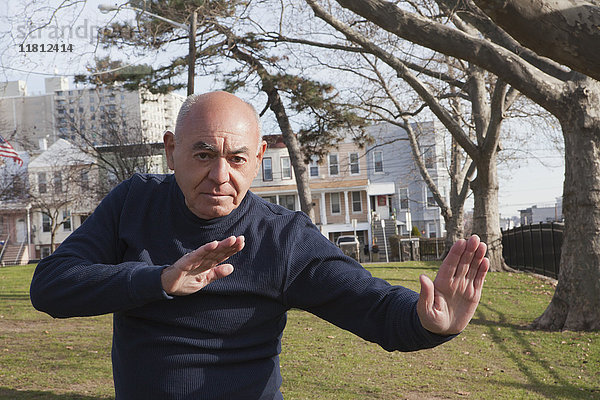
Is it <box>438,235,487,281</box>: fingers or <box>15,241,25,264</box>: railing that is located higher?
<box>438,235,487,281</box>: fingers

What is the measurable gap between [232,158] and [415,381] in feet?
17.8

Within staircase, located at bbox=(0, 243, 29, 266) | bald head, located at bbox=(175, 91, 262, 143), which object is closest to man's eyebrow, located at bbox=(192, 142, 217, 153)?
bald head, located at bbox=(175, 91, 262, 143)

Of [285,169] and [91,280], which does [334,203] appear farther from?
[91,280]

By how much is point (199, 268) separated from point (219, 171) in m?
0.44

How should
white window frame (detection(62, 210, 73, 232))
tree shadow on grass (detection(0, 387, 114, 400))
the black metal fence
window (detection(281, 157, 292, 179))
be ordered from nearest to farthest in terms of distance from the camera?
tree shadow on grass (detection(0, 387, 114, 400)) < the black metal fence < white window frame (detection(62, 210, 73, 232)) < window (detection(281, 157, 292, 179))

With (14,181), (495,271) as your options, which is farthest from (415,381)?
(14,181)

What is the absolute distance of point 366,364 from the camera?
8.02 m

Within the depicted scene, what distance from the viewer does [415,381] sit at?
23.5 feet

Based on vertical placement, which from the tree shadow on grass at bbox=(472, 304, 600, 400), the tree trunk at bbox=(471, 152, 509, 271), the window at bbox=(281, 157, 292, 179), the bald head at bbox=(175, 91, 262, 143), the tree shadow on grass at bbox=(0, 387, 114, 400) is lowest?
the tree shadow on grass at bbox=(472, 304, 600, 400)

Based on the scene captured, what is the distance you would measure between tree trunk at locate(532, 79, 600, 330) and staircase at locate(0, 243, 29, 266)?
5098cm

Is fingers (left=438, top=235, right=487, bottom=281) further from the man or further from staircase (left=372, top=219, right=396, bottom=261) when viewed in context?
staircase (left=372, top=219, right=396, bottom=261)

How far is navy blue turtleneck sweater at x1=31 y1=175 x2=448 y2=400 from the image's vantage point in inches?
90.9

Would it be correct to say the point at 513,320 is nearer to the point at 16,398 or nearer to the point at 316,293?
the point at 16,398

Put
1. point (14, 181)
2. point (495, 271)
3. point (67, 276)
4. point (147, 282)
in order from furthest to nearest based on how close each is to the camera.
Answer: point (14, 181), point (495, 271), point (67, 276), point (147, 282)
